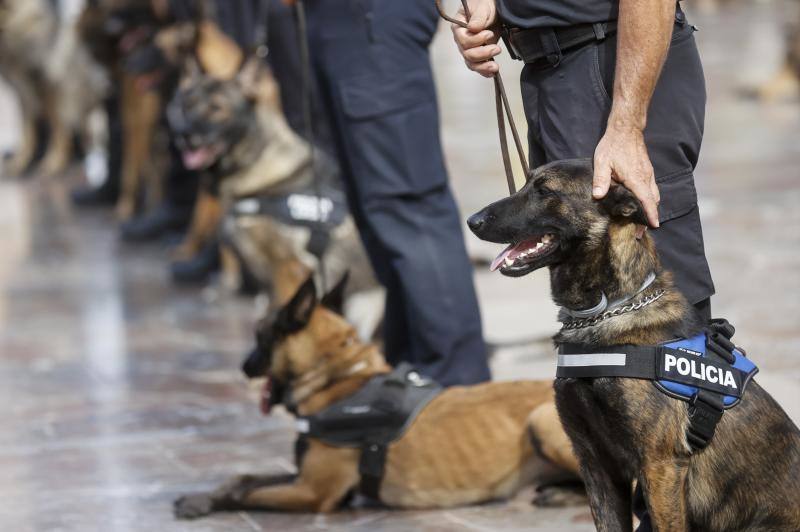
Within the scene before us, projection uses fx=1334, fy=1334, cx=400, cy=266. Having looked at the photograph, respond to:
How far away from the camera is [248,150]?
6.47 m

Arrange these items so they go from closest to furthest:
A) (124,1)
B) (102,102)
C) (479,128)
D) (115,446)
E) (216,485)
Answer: (216,485) → (115,446) → (124,1) → (102,102) → (479,128)

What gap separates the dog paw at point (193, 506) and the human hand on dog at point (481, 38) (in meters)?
1.64

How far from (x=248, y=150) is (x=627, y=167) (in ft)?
12.9

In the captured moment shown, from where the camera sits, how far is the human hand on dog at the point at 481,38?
3.12 m

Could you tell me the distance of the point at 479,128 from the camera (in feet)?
40.5

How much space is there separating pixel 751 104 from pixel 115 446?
916 centimetres

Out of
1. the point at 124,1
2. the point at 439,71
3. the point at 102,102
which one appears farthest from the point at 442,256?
the point at 439,71

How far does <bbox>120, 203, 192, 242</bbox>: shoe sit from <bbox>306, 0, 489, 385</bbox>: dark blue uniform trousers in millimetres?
4650

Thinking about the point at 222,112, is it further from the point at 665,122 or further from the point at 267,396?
the point at 665,122

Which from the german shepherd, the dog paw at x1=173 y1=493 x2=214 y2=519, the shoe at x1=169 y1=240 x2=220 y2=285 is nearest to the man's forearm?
the dog paw at x1=173 y1=493 x2=214 y2=519

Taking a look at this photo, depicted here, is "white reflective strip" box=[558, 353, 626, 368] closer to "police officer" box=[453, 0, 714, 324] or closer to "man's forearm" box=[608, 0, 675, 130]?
"police officer" box=[453, 0, 714, 324]

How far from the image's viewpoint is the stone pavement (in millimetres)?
4102

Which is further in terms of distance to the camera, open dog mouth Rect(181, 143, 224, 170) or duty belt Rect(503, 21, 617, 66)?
open dog mouth Rect(181, 143, 224, 170)

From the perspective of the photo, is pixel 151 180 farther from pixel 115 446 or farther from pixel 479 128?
pixel 115 446
